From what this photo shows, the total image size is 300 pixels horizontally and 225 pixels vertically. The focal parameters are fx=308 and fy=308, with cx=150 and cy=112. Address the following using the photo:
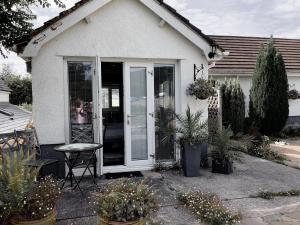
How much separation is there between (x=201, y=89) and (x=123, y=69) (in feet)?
6.61

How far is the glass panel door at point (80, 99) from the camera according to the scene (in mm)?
7457

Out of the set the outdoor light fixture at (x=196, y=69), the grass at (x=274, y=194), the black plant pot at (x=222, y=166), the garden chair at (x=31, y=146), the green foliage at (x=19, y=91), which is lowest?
the grass at (x=274, y=194)

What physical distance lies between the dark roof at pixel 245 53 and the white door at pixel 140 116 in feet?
23.6

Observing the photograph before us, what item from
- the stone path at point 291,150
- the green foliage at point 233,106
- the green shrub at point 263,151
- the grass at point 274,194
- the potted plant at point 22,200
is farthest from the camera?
the green foliage at point 233,106

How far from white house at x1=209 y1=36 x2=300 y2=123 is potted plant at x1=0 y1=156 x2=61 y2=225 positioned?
11300 millimetres

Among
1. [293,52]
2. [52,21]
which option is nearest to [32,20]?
[52,21]

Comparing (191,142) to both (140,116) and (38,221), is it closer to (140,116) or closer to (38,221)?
(140,116)

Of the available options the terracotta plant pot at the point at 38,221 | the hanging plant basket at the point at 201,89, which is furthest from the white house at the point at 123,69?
the terracotta plant pot at the point at 38,221

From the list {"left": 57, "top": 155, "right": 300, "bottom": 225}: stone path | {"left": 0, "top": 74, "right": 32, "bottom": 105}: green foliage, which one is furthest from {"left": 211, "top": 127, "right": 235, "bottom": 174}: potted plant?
{"left": 0, "top": 74, "right": 32, "bottom": 105}: green foliage

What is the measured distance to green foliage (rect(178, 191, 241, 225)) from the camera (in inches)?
187

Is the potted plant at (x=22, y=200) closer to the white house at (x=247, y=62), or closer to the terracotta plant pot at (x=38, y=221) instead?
the terracotta plant pot at (x=38, y=221)

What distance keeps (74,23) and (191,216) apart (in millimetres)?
4865

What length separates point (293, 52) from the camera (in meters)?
18.1

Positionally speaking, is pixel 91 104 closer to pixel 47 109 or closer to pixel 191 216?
pixel 47 109
